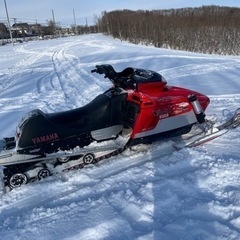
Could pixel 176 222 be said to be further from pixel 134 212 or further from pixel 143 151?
pixel 143 151

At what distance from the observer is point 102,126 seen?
12.8 feet

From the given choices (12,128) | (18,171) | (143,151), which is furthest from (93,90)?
(18,171)

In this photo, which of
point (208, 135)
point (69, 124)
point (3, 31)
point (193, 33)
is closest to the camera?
point (69, 124)

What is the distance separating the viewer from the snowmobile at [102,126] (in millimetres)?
3541

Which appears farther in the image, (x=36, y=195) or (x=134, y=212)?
(x=36, y=195)

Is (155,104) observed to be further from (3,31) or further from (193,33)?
(3,31)

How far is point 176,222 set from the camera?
2.72m

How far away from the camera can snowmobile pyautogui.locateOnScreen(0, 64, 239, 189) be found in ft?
11.6

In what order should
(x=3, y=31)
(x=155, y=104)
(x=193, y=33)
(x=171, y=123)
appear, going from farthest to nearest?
(x=3, y=31) < (x=193, y=33) < (x=171, y=123) < (x=155, y=104)

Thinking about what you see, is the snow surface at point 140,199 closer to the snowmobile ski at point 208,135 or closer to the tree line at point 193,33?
the snowmobile ski at point 208,135

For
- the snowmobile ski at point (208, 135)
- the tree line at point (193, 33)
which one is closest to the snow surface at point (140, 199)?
the snowmobile ski at point (208, 135)

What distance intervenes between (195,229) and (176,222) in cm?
17

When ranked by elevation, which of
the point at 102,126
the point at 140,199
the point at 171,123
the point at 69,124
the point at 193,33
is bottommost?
the point at 193,33

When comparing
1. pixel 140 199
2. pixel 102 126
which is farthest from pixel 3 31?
pixel 140 199
